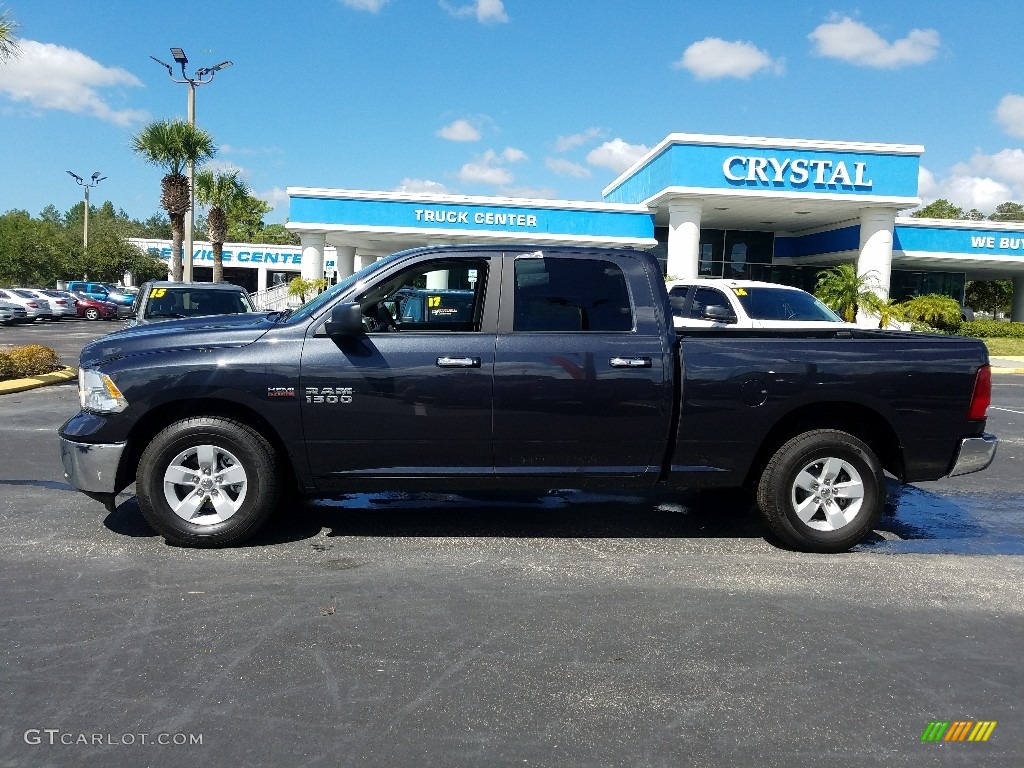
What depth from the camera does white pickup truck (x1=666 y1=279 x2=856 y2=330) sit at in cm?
1215

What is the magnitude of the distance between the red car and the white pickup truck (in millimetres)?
36863

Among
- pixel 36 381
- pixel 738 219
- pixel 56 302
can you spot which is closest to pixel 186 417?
pixel 36 381

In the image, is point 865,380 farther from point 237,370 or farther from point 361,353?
point 237,370

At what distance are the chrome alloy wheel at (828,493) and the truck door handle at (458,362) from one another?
2228 millimetres

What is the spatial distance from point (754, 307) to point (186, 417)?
9238 mm

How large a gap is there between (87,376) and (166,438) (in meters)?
0.63

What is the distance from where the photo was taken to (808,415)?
5.70 metres

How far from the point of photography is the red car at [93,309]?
4231cm

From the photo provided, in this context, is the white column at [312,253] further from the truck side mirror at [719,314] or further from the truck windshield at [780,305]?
the truck side mirror at [719,314]

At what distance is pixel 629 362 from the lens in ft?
17.4

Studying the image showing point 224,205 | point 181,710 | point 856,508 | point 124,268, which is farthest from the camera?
point 124,268

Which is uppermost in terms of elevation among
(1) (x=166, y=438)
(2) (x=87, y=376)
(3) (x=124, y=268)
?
(3) (x=124, y=268)

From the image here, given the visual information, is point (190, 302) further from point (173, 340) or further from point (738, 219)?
point (738, 219)

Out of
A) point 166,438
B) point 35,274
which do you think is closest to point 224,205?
point 35,274
